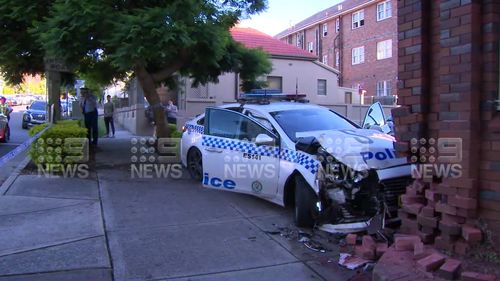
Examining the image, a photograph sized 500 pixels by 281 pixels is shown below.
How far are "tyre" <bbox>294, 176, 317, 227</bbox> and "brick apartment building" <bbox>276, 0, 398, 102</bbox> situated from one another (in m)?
27.4

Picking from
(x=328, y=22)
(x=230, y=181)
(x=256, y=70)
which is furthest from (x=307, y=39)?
(x=230, y=181)

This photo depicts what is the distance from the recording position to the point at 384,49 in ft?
121

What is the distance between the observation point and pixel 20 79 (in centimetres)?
1427

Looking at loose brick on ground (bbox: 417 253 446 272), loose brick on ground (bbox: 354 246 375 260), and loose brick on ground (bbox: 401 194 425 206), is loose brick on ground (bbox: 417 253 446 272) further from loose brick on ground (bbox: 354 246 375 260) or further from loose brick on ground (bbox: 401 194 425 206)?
loose brick on ground (bbox: 401 194 425 206)

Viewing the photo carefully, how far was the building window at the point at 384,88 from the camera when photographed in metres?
36.5

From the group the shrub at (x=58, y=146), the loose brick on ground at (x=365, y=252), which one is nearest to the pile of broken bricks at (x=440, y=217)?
the loose brick on ground at (x=365, y=252)

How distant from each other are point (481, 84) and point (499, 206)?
1065 mm

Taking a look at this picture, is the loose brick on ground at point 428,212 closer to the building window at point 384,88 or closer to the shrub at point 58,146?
the shrub at point 58,146

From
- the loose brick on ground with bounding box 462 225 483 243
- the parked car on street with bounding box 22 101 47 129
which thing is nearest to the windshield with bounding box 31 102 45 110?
the parked car on street with bounding box 22 101 47 129

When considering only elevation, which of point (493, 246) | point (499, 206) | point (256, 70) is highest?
point (256, 70)

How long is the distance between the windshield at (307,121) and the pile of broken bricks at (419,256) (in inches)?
79.9

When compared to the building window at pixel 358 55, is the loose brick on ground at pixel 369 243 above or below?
below

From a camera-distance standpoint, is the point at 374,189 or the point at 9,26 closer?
the point at 374,189

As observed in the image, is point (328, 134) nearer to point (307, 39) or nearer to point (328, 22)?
point (328, 22)
